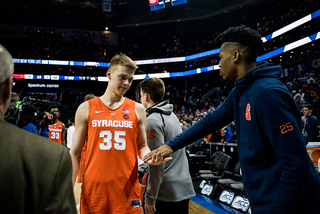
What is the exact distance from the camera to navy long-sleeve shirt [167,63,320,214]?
3.74 ft

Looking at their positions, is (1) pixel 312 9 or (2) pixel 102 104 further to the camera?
(1) pixel 312 9

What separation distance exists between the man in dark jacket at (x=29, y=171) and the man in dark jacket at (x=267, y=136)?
985 mm

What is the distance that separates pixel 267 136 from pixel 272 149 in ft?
0.30

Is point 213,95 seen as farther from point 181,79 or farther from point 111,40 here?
point 111,40

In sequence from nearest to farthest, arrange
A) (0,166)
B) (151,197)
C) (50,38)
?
(0,166) → (151,197) → (50,38)

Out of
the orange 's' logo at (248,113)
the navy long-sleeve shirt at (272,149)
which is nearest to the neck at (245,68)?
the navy long-sleeve shirt at (272,149)

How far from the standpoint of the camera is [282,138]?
1.18 meters

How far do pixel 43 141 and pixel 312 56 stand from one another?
63.2 ft

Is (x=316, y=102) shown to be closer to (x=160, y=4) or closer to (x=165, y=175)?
(x=165, y=175)

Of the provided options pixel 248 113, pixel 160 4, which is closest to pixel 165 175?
pixel 248 113

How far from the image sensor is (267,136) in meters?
1.26

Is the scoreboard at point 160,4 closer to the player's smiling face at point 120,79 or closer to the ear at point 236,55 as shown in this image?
the player's smiling face at point 120,79

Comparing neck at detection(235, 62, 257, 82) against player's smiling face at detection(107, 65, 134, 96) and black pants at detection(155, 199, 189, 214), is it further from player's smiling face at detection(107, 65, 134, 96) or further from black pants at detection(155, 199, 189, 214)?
black pants at detection(155, 199, 189, 214)

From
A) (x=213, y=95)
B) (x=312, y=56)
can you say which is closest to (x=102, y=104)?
(x=312, y=56)
